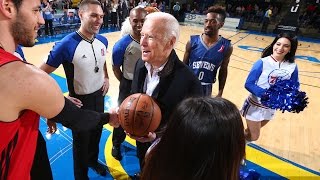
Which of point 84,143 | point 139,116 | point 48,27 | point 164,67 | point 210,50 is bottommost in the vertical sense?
point 48,27

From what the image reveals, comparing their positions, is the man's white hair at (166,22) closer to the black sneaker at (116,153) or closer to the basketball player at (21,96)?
the basketball player at (21,96)

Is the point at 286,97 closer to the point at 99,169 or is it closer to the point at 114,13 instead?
the point at 99,169

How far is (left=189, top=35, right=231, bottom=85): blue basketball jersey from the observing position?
3746 mm

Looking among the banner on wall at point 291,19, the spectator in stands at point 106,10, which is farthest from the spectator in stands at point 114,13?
the banner on wall at point 291,19

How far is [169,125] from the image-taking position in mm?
1113

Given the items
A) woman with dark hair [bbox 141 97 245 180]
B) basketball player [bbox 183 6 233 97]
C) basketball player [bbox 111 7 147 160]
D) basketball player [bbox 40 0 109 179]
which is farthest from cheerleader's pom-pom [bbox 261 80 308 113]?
woman with dark hair [bbox 141 97 245 180]

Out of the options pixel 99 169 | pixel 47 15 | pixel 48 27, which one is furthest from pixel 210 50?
pixel 48 27

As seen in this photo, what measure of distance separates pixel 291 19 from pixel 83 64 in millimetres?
21708

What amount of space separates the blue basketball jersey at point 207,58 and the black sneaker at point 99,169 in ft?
5.85

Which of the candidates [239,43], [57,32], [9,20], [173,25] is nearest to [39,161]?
[9,20]

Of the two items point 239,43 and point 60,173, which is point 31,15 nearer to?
point 60,173

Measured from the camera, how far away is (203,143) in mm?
1038

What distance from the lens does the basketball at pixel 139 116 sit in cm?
221

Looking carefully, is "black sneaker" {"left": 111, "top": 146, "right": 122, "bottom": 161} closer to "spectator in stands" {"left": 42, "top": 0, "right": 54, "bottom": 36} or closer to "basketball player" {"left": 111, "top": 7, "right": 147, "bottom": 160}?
"basketball player" {"left": 111, "top": 7, "right": 147, "bottom": 160}
